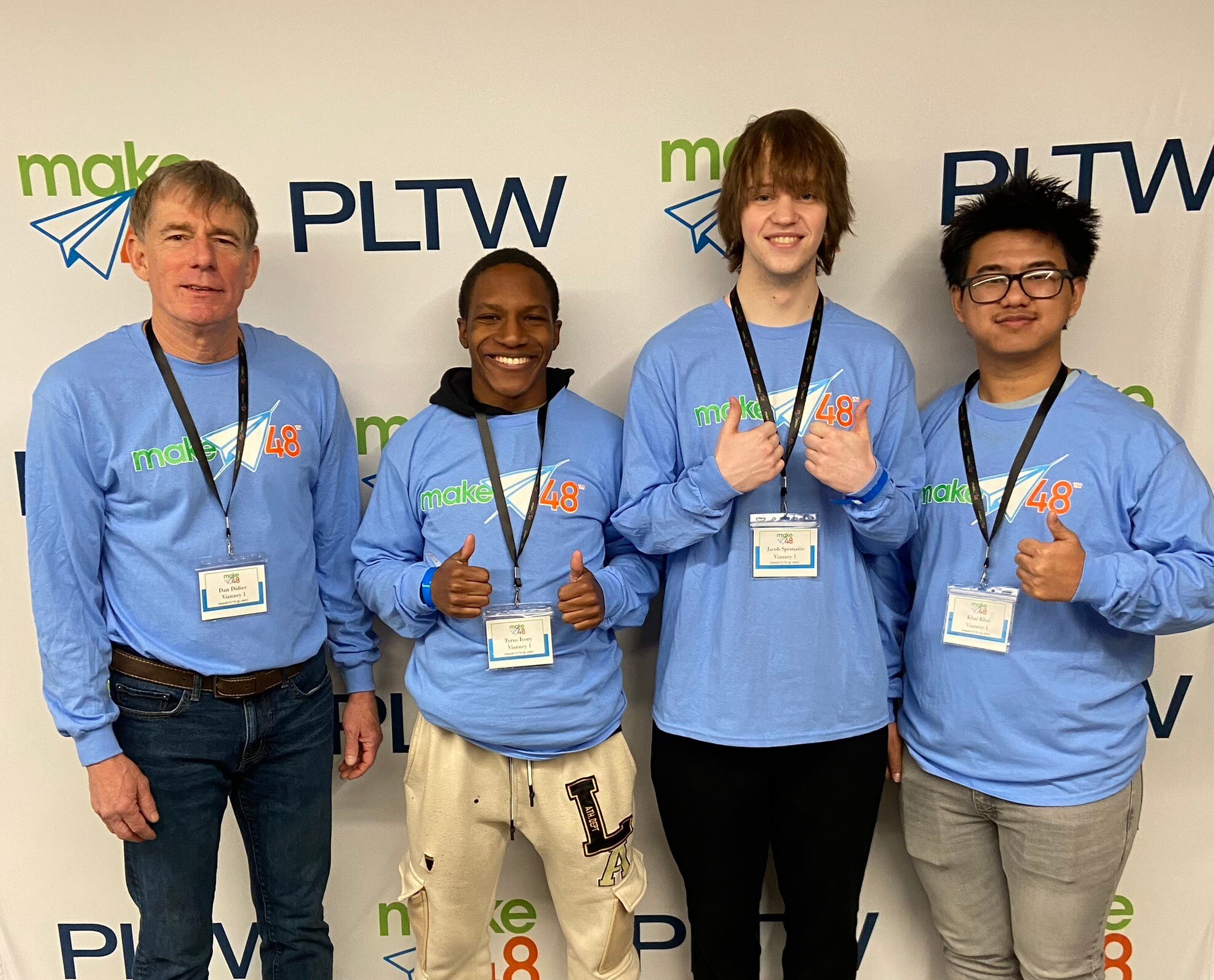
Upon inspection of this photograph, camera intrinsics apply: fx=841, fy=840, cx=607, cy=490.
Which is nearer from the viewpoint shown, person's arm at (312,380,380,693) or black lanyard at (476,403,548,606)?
black lanyard at (476,403,548,606)

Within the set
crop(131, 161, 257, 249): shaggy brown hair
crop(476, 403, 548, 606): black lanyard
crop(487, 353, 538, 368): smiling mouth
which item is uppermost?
crop(131, 161, 257, 249): shaggy brown hair

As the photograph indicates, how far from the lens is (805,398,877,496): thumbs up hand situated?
1.55m

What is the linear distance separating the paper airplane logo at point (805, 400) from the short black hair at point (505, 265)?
513 mm

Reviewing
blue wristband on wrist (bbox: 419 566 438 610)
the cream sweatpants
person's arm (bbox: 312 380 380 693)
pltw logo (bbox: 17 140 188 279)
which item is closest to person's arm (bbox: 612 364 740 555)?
blue wristband on wrist (bbox: 419 566 438 610)

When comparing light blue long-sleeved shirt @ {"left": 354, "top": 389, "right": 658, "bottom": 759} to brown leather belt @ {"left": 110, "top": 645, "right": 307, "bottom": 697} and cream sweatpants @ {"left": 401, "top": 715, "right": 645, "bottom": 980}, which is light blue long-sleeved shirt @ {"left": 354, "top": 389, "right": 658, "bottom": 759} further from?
brown leather belt @ {"left": 110, "top": 645, "right": 307, "bottom": 697}

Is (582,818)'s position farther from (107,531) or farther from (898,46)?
(898,46)

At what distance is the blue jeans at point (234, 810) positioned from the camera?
168 cm

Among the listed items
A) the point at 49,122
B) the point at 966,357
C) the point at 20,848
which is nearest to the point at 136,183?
the point at 49,122

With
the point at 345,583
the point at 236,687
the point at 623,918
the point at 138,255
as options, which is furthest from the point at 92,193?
the point at 623,918

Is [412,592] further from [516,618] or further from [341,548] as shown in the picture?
[341,548]

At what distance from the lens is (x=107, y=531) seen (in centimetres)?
169

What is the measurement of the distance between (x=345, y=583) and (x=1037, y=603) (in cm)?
150

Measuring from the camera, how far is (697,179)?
2.04 meters

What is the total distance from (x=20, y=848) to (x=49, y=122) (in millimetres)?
1893
